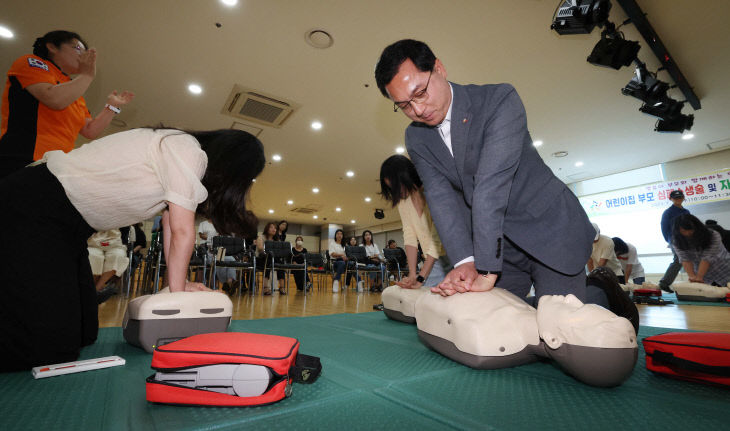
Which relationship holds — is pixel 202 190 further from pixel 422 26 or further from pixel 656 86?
pixel 656 86

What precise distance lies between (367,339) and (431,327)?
1.55 feet

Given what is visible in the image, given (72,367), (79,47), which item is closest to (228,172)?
(72,367)

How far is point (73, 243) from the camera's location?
3.64 feet

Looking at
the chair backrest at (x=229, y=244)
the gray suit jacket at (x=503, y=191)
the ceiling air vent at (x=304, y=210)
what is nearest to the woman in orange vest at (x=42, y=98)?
the gray suit jacket at (x=503, y=191)

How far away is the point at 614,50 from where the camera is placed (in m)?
3.52

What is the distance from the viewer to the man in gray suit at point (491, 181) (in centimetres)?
105

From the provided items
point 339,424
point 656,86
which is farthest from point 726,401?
point 656,86

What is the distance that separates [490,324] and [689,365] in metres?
0.50

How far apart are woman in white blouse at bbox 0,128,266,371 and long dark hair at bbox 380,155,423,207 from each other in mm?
1151

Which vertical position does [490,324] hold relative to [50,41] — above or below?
below

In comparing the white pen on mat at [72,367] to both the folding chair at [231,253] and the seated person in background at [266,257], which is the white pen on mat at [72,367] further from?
the seated person in background at [266,257]

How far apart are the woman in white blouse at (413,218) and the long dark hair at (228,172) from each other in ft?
3.53

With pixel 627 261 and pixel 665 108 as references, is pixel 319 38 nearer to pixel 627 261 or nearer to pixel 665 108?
pixel 665 108

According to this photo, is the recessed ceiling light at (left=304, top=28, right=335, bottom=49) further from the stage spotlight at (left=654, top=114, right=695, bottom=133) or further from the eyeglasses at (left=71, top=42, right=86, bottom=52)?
the stage spotlight at (left=654, top=114, right=695, bottom=133)
